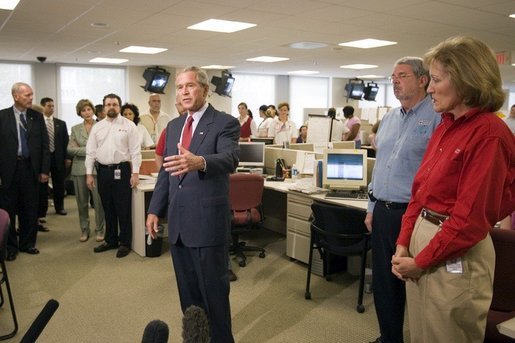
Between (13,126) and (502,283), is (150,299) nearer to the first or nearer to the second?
(13,126)

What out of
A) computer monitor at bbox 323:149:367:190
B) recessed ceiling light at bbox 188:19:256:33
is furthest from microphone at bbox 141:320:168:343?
recessed ceiling light at bbox 188:19:256:33

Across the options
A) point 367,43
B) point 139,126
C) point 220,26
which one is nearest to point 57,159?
point 139,126

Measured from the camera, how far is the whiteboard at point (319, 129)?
6.07 metres

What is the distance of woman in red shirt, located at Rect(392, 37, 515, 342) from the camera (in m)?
1.42

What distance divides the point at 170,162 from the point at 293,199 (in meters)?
2.59

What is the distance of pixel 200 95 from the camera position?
225 cm

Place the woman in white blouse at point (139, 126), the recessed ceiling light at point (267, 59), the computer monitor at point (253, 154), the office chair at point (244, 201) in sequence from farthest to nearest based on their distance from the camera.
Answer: the recessed ceiling light at point (267, 59), the woman in white blouse at point (139, 126), the computer monitor at point (253, 154), the office chair at point (244, 201)

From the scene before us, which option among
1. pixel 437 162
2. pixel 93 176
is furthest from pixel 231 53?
pixel 437 162

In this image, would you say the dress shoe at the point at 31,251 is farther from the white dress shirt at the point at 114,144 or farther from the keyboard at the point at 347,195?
the keyboard at the point at 347,195

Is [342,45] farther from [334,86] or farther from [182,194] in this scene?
[334,86]

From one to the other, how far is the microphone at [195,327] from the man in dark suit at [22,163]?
14.5 feet

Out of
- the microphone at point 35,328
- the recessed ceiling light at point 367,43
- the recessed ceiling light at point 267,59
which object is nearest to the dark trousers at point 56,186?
the recessed ceiling light at point 367,43

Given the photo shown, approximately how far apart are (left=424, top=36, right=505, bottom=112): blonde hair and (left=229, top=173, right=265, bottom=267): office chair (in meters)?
2.79

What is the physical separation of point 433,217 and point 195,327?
3.99 feet
